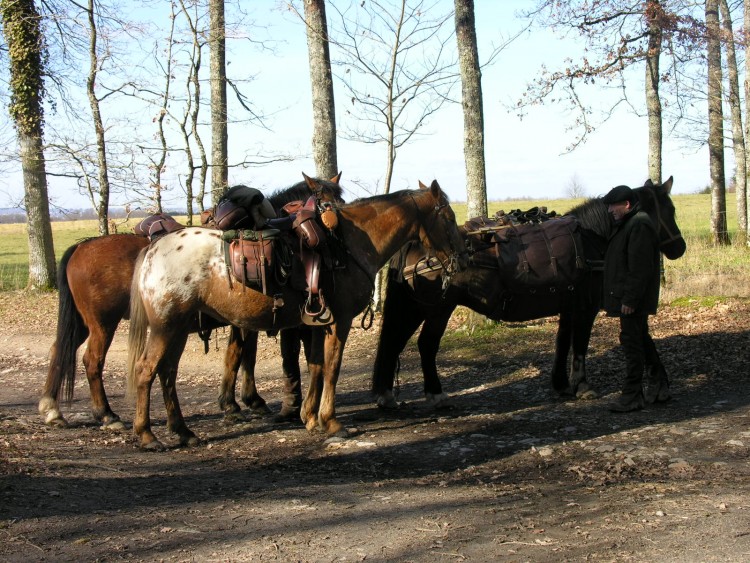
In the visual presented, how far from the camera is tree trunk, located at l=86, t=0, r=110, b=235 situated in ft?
54.4

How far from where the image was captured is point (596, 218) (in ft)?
27.6

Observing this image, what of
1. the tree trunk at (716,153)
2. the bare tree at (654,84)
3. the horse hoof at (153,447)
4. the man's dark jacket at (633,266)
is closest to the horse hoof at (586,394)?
the man's dark jacket at (633,266)

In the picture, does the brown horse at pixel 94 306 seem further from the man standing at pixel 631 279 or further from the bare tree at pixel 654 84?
the bare tree at pixel 654 84

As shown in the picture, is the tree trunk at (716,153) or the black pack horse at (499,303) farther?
the tree trunk at (716,153)

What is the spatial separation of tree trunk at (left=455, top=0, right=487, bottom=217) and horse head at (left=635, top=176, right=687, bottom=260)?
12.9 feet

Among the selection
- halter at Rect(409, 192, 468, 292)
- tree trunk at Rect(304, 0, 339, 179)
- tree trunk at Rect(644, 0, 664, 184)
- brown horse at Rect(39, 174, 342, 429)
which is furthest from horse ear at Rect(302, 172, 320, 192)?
tree trunk at Rect(644, 0, 664, 184)

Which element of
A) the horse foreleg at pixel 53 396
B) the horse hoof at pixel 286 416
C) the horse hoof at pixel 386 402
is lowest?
the horse hoof at pixel 286 416

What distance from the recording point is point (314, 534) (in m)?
4.39

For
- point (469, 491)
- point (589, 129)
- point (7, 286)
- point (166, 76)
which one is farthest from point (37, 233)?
point (469, 491)

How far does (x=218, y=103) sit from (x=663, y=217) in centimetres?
1103

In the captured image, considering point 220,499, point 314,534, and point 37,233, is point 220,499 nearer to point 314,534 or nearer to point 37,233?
point 314,534

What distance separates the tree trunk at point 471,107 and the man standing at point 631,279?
409cm

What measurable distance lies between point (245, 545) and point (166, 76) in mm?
13564

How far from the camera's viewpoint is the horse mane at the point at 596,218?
27.4 feet
